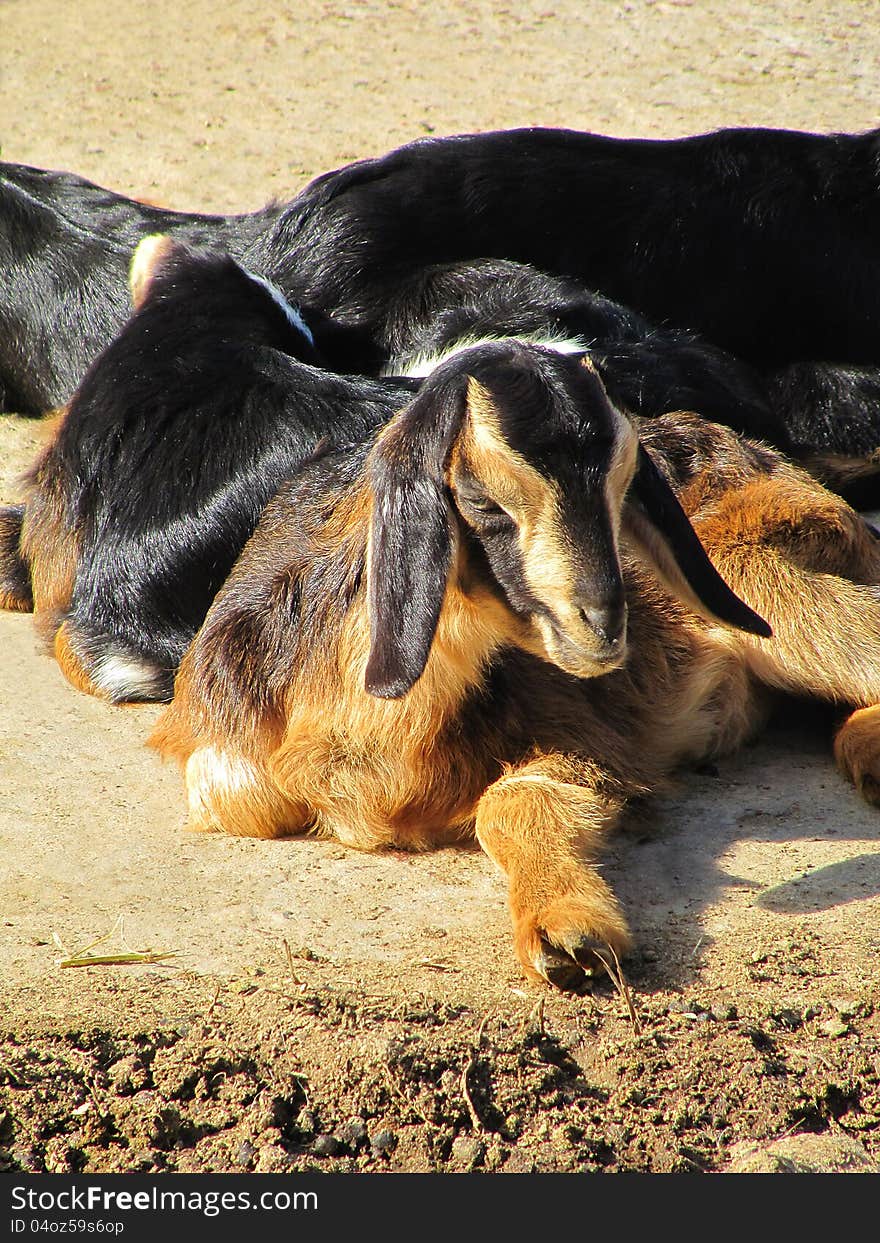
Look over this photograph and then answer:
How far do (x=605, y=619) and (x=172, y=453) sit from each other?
2227 millimetres

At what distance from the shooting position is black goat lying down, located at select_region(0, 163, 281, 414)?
6.75 m

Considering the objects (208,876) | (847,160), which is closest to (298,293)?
(847,160)

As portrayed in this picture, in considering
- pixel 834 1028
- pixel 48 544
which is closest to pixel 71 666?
pixel 48 544

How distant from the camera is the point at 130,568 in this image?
4.74 meters

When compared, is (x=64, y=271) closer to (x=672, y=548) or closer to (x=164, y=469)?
(x=164, y=469)

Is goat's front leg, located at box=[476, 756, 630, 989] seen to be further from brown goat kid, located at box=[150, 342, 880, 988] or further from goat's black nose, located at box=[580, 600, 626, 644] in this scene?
goat's black nose, located at box=[580, 600, 626, 644]

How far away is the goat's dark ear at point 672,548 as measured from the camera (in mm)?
3451

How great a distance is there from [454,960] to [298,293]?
351cm

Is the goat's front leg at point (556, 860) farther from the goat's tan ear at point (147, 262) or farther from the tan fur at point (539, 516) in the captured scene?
the goat's tan ear at point (147, 262)

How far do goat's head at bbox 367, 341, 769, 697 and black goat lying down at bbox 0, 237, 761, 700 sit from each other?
1.51m

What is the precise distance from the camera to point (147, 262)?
18.0ft

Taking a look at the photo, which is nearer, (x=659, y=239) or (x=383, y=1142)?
(x=383, y=1142)

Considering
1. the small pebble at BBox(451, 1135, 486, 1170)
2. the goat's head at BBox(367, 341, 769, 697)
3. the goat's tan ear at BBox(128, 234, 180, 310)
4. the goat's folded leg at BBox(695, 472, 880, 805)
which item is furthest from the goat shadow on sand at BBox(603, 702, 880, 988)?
the goat's tan ear at BBox(128, 234, 180, 310)

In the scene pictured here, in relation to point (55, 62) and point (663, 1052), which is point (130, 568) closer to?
point (663, 1052)
